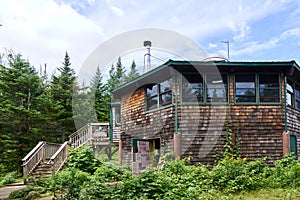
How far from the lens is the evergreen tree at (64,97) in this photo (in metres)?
24.2

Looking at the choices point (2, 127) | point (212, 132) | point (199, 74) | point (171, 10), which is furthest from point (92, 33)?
point (212, 132)

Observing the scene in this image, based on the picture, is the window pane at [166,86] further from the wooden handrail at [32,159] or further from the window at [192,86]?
the wooden handrail at [32,159]

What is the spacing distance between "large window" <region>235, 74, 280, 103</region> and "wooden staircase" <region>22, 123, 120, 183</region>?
7.61 metres

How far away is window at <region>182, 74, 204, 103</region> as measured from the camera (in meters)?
11.1

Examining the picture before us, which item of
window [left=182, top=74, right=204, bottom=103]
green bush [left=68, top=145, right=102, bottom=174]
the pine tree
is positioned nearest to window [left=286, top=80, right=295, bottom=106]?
window [left=182, top=74, right=204, bottom=103]

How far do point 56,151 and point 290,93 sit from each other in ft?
35.2

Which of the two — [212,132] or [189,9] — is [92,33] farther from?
[212,132]

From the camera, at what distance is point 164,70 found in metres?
11.4

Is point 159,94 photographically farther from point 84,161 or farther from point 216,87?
point 84,161

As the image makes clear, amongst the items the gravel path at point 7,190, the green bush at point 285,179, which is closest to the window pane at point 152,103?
the green bush at point 285,179

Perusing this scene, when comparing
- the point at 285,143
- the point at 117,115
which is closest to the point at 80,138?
the point at 117,115

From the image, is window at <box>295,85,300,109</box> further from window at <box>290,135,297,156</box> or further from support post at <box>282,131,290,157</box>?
support post at <box>282,131,290,157</box>

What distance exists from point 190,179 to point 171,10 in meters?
10.6

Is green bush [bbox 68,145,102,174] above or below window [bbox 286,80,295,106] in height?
below
